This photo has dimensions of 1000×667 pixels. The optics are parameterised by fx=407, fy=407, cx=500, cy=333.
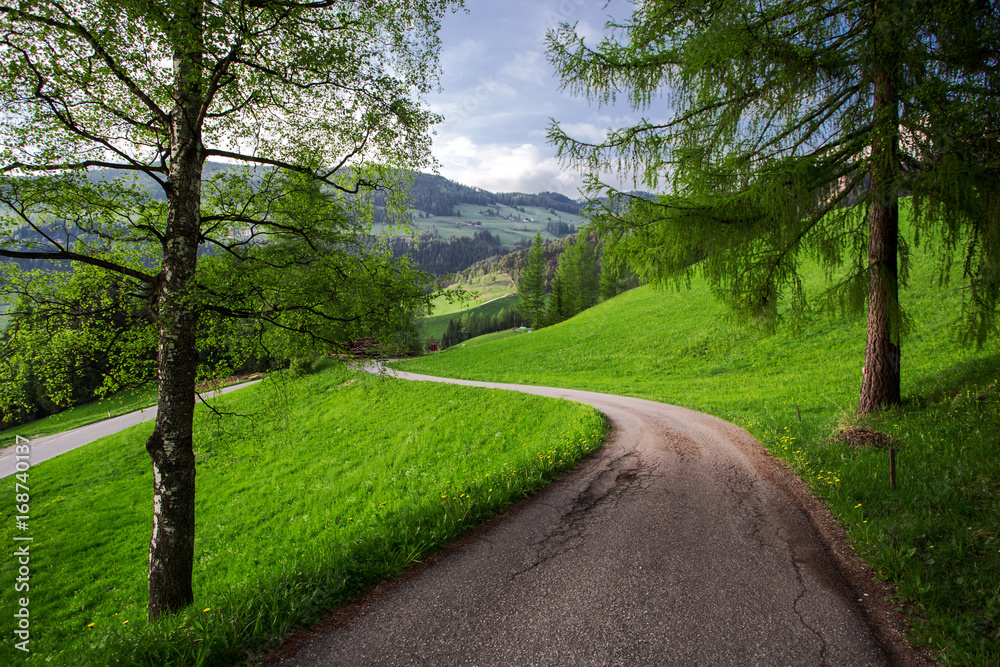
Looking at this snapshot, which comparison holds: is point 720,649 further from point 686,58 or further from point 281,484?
point 281,484

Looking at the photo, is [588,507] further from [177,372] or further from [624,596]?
[177,372]

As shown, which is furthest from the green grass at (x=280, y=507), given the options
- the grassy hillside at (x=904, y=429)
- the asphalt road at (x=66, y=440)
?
the grassy hillside at (x=904, y=429)

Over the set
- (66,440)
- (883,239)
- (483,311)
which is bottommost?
(66,440)

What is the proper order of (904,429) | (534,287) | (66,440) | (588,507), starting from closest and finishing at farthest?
(588,507), (904,429), (66,440), (534,287)

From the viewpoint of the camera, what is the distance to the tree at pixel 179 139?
4754 millimetres

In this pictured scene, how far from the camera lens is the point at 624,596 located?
4242 mm

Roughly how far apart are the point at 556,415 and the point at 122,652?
42.2 feet

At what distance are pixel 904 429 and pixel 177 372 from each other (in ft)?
39.9

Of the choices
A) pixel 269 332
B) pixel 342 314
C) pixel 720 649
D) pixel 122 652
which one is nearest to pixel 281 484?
pixel 269 332

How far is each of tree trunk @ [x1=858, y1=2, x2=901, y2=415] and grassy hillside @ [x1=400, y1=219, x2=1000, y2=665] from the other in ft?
1.64

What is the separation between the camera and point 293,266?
6.74m

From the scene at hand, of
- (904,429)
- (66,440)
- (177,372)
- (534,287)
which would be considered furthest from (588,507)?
(534,287)

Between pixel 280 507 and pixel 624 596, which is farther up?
pixel 624 596

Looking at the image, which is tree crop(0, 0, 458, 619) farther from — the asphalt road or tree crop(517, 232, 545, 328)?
tree crop(517, 232, 545, 328)
